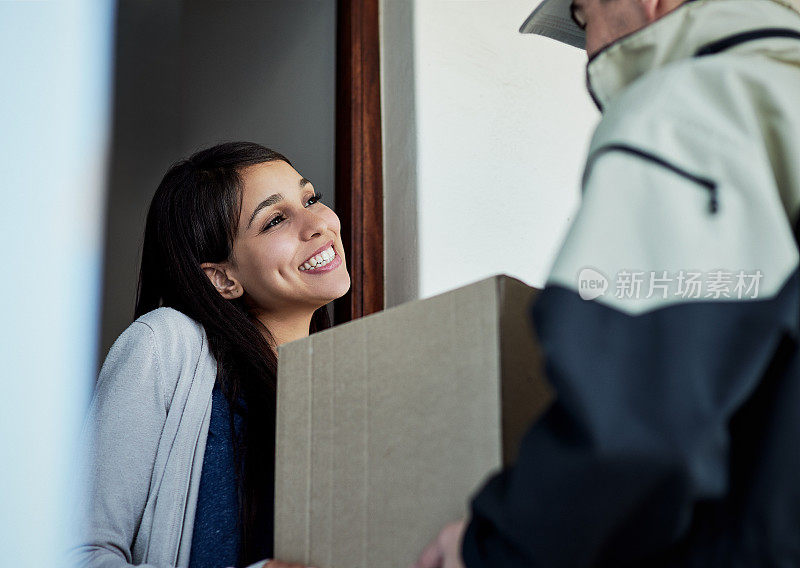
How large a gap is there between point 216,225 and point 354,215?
258 mm

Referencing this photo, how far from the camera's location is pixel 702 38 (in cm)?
60

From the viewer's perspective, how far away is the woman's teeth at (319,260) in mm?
1333

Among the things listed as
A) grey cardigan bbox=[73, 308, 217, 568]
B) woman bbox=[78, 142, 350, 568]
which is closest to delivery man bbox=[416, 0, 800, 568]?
woman bbox=[78, 142, 350, 568]

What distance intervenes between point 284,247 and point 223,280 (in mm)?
143

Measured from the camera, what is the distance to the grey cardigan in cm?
100

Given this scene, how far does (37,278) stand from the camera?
2.65 feet

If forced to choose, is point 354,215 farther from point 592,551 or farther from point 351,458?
point 592,551

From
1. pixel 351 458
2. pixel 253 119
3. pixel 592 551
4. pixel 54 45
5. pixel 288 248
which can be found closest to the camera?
pixel 592 551

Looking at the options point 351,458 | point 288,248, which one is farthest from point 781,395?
point 288,248

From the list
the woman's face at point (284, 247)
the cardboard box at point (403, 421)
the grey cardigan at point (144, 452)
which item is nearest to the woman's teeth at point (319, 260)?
the woman's face at point (284, 247)

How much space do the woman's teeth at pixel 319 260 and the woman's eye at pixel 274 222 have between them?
0.33ft

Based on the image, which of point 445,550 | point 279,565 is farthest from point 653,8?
point 279,565

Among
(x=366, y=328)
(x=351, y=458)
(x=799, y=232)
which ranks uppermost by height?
(x=799, y=232)

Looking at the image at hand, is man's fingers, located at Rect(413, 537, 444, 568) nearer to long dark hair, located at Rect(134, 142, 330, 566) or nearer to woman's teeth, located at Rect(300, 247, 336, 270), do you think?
long dark hair, located at Rect(134, 142, 330, 566)
